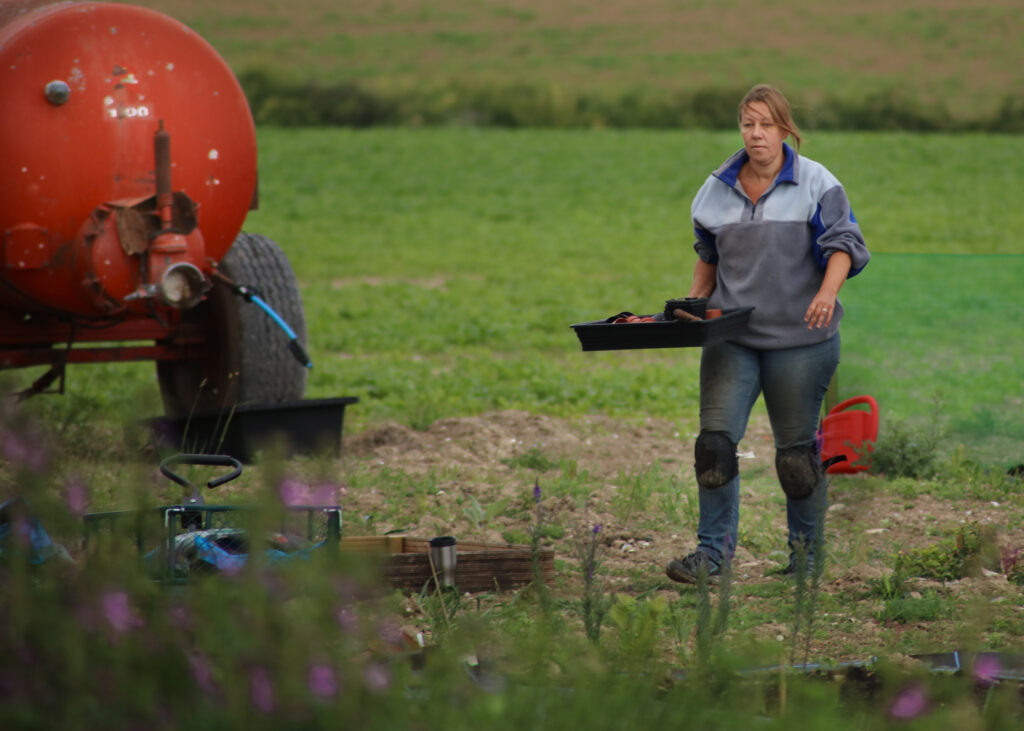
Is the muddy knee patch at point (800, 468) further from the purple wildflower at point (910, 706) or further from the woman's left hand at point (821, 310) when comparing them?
the purple wildflower at point (910, 706)

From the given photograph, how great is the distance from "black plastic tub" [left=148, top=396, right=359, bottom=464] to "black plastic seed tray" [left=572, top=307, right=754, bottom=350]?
211 centimetres

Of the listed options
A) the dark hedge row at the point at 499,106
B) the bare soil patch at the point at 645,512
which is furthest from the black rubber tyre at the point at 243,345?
the dark hedge row at the point at 499,106

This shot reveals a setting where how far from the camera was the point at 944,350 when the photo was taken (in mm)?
8672

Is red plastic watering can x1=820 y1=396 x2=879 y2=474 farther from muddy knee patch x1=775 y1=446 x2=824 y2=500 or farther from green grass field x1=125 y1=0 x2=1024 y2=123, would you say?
green grass field x1=125 y1=0 x2=1024 y2=123

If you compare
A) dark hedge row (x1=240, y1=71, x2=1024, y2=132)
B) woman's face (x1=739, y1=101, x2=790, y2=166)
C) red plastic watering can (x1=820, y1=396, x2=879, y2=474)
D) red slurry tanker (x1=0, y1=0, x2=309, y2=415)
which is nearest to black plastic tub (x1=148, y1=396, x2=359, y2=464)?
red slurry tanker (x1=0, y1=0, x2=309, y2=415)

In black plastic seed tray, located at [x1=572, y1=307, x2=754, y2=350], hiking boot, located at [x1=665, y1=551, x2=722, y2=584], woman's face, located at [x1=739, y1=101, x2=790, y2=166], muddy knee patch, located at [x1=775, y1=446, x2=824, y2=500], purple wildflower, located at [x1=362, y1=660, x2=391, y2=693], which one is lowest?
hiking boot, located at [x1=665, y1=551, x2=722, y2=584]

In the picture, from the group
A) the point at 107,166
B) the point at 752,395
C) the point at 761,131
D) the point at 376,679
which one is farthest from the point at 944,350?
the point at 376,679

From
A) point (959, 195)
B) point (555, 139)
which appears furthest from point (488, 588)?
point (555, 139)

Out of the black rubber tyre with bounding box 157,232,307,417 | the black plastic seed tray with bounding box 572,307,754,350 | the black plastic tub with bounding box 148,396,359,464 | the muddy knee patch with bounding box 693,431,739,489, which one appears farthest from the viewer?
the black rubber tyre with bounding box 157,232,307,417

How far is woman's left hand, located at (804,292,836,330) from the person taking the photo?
14.0 feet

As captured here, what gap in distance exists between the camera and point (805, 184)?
448 cm

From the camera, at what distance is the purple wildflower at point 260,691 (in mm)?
1876

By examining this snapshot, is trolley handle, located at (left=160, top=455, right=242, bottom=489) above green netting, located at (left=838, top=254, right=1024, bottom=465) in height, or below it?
above

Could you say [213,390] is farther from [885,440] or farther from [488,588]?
[885,440]
